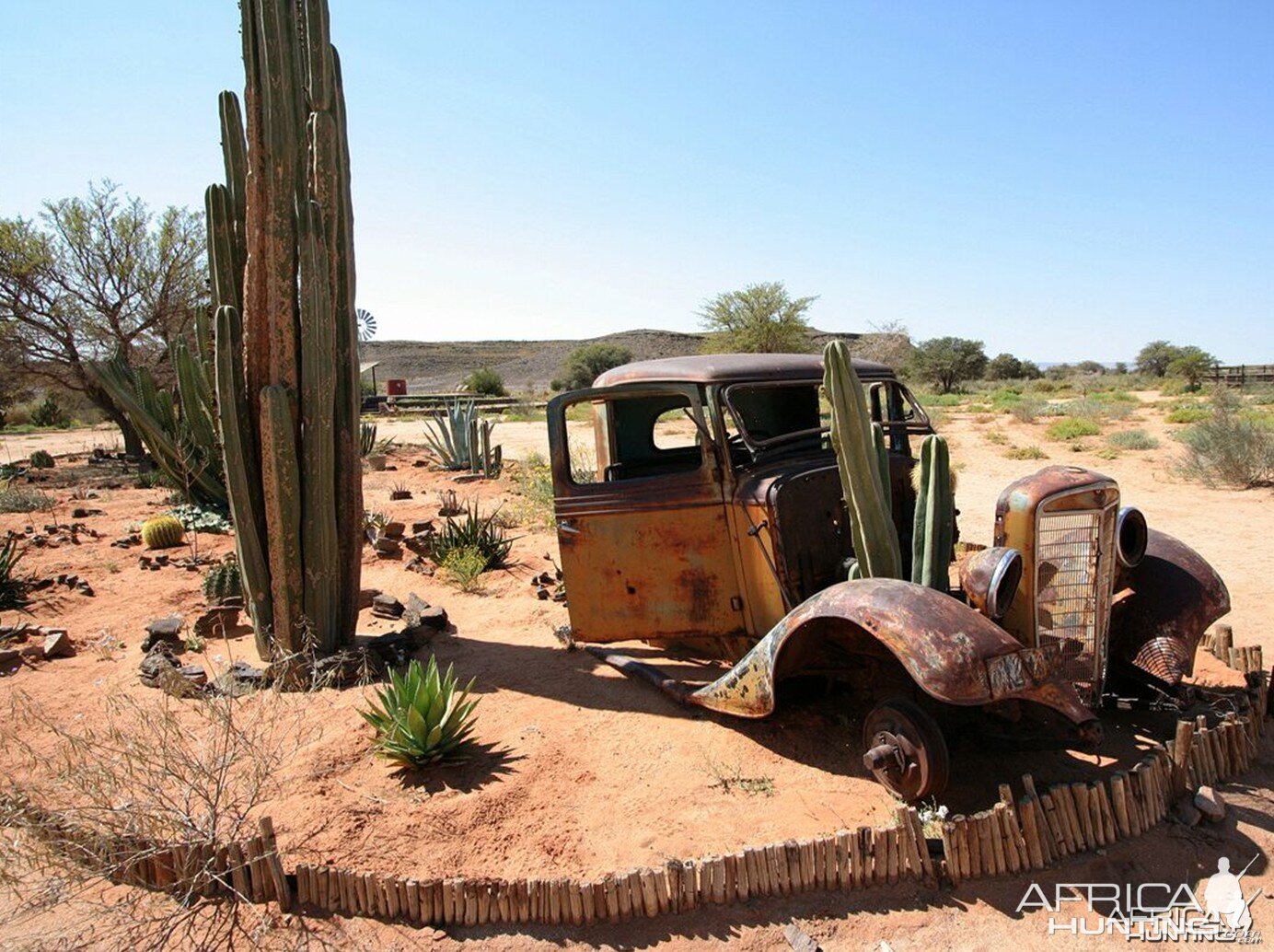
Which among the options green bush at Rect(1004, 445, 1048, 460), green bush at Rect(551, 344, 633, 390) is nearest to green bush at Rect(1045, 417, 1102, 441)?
green bush at Rect(1004, 445, 1048, 460)

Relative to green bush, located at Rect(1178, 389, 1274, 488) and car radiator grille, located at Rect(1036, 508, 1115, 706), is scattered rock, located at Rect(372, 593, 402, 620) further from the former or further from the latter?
green bush, located at Rect(1178, 389, 1274, 488)

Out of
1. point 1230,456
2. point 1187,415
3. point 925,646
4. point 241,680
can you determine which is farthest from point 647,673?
point 1187,415

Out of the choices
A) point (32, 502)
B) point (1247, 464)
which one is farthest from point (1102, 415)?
point (32, 502)

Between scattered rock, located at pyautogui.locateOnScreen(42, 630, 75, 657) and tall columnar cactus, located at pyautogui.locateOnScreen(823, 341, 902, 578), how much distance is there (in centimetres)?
545

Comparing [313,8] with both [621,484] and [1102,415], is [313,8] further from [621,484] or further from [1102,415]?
[1102,415]

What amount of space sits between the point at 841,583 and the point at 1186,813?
1.60 meters

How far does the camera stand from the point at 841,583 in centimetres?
370

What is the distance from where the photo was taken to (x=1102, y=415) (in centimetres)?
2247

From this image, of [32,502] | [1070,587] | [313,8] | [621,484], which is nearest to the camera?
[1070,587]

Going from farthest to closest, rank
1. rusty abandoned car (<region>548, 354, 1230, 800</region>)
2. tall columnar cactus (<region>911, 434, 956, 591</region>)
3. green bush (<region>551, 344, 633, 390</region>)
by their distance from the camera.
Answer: green bush (<region>551, 344, 633, 390</region>), tall columnar cactus (<region>911, 434, 956, 591</region>), rusty abandoned car (<region>548, 354, 1230, 800</region>)

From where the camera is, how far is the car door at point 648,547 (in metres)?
4.55

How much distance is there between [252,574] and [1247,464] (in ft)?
40.9

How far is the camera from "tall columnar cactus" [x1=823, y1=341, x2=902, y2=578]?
12.5 ft

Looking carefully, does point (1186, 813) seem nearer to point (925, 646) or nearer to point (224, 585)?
point (925, 646)
